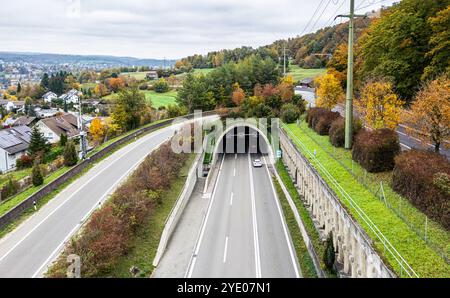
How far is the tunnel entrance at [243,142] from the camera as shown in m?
54.4

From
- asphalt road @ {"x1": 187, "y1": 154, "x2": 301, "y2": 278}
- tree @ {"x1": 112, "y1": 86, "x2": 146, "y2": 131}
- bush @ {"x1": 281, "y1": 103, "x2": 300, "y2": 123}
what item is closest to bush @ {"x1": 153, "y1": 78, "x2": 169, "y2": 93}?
tree @ {"x1": 112, "y1": 86, "x2": 146, "y2": 131}

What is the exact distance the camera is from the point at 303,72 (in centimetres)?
10094

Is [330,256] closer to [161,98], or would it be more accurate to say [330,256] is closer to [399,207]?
[399,207]

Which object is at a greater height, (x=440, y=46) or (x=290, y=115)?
(x=440, y=46)

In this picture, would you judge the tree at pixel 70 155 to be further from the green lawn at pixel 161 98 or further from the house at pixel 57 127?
the green lawn at pixel 161 98

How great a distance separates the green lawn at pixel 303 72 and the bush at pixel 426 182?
7503cm

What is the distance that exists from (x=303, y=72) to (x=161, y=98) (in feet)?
125

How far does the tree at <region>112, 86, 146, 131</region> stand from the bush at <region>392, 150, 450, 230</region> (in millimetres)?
41201

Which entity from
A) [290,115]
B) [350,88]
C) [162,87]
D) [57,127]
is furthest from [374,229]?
[162,87]

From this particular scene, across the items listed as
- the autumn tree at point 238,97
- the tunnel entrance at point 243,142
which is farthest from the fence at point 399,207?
the autumn tree at point 238,97

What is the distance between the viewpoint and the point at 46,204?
2705cm

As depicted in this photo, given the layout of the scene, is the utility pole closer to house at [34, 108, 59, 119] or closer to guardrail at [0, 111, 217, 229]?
guardrail at [0, 111, 217, 229]

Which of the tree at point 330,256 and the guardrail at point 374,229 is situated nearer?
the guardrail at point 374,229
